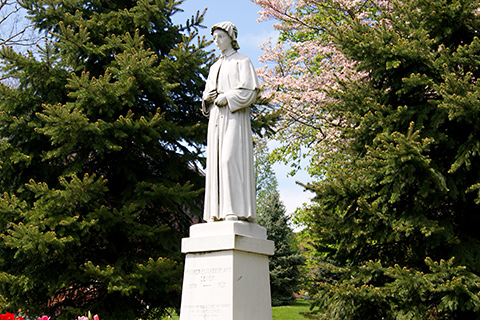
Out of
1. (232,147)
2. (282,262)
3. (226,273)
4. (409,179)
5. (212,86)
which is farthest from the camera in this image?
(282,262)

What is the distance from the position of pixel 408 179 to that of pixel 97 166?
21.7ft

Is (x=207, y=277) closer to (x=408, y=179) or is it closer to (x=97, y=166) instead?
(x=408, y=179)

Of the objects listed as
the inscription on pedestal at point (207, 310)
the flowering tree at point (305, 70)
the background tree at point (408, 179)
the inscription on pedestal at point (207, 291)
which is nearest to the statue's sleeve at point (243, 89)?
the inscription on pedestal at point (207, 291)

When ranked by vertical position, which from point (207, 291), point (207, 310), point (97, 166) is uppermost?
point (97, 166)

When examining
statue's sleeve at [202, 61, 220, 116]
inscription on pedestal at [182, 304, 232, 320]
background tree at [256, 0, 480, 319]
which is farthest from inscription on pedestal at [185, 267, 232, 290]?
background tree at [256, 0, 480, 319]

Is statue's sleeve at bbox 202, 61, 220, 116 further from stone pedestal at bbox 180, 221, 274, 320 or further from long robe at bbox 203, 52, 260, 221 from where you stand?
stone pedestal at bbox 180, 221, 274, 320

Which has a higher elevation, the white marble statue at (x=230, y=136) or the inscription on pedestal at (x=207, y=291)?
the white marble statue at (x=230, y=136)

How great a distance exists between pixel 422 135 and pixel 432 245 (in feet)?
6.05

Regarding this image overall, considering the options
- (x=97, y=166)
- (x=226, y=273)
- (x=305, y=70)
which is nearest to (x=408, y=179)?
(x=226, y=273)

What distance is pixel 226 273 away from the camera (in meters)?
5.58

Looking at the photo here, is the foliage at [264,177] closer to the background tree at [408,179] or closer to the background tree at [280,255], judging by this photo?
the background tree at [280,255]

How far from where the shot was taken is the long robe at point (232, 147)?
6.15 m

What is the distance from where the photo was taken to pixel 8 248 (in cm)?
990

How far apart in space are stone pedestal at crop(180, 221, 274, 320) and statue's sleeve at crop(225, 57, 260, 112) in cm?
147
